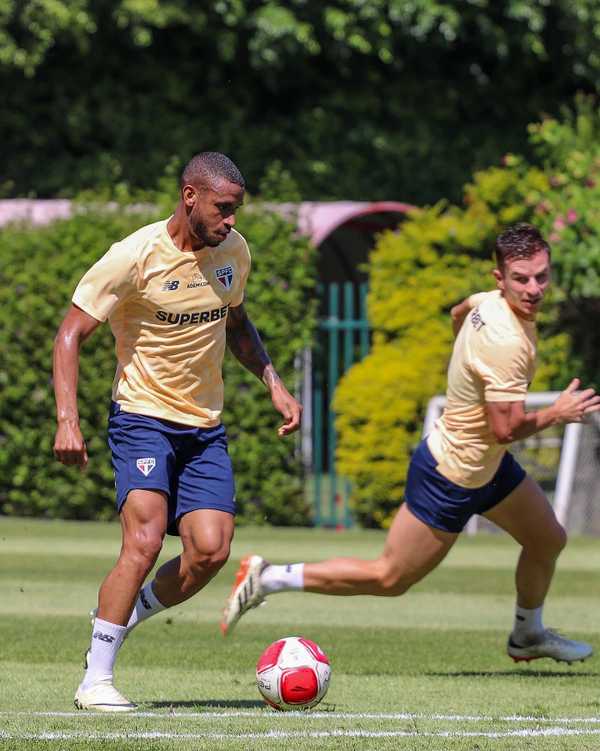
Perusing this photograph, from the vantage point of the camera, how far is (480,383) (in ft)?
27.2

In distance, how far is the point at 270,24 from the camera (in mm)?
22969

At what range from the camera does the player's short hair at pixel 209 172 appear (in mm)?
7258

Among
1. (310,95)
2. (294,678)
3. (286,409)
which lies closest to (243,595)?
(286,409)

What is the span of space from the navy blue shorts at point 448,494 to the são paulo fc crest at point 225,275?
1.54 m

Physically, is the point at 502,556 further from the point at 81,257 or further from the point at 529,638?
the point at 529,638

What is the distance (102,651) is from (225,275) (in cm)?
162

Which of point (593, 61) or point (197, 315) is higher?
point (593, 61)

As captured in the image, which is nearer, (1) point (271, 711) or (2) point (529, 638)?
(1) point (271, 711)

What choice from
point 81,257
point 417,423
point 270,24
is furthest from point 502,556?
point 270,24

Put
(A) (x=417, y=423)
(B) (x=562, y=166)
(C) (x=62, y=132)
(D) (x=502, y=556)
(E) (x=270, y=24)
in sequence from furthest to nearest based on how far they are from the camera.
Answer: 1. (C) (x=62, y=132)
2. (E) (x=270, y=24)
3. (B) (x=562, y=166)
4. (A) (x=417, y=423)
5. (D) (x=502, y=556)

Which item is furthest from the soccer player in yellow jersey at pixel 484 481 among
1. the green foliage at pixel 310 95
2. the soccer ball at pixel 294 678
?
the green foliage at pixel 310 95

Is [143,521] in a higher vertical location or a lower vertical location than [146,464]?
lower

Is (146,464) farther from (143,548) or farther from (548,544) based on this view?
(548,544)

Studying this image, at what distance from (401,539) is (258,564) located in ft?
2.31
